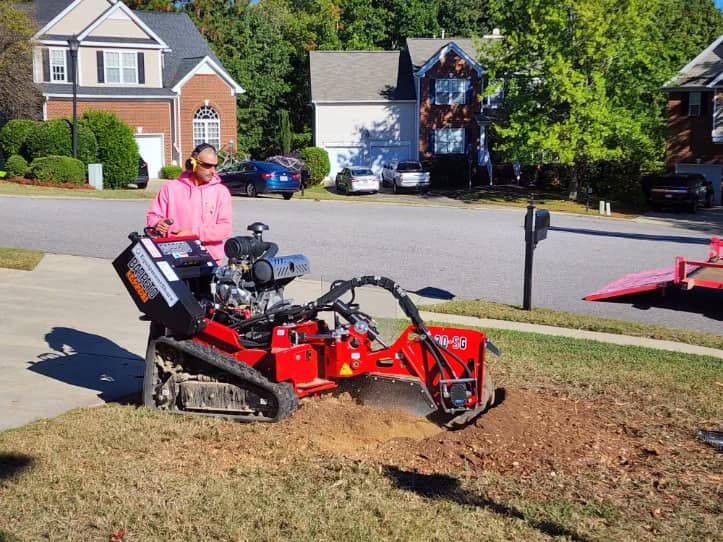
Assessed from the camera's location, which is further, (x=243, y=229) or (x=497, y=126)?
(x=497, y=126)

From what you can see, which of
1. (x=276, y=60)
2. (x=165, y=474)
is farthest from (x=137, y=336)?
A: (x=276, y=60)

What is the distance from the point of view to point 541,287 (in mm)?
15453

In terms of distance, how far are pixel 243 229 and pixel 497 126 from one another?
18.6 meters

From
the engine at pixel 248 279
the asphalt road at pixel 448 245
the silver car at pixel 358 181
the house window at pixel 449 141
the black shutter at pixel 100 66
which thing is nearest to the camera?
the engine at pixel 248 279

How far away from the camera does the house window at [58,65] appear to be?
147 feet

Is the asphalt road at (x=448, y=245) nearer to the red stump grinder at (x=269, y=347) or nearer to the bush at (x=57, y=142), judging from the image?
the red stump grinder at (x=269, y=347)

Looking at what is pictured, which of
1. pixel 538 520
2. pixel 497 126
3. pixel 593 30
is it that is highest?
pixel 593 30

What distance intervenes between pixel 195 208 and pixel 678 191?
32.0 m

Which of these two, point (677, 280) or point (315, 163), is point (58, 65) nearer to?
point (315, 163)

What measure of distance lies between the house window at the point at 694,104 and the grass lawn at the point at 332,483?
39.0m

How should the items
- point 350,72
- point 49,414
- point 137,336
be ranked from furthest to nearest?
1. point 350,72
2. point 137,336
3. point 49,414

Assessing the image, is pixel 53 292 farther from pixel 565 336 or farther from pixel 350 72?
pixel 350 72

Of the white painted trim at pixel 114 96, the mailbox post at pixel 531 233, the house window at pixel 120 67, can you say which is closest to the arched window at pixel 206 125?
the white painted trim at pixel 114 96

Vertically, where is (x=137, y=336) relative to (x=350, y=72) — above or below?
below
